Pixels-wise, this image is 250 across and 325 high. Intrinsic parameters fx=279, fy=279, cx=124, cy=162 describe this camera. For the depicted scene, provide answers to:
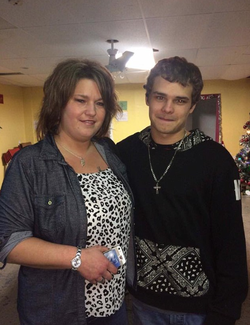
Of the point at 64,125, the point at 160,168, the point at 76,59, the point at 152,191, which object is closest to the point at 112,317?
the point at 152,191

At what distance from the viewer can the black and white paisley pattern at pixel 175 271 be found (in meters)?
1.15

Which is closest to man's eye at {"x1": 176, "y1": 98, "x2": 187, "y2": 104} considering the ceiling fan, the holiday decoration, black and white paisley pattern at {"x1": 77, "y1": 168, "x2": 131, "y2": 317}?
black and white paisley pattern at {"x1": 77, "y1": 168, "x2": 131, "y2": 317}

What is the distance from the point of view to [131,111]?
280 inches

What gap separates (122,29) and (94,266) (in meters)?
2.60

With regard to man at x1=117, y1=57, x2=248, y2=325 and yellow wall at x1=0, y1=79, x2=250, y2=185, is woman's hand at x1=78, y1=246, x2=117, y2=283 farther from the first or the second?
yellow wall at x1=0, y1=79, x2=250, y2=185

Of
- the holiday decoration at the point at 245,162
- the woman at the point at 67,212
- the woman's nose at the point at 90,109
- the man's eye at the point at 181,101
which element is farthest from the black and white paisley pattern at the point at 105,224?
the holiday decoration at the point at 245,162

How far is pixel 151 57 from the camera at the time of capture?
412 cm

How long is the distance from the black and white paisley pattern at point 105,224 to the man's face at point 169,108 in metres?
0.31

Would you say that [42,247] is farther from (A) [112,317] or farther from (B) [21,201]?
(A) [112,317]

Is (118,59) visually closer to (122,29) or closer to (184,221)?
(122,29)

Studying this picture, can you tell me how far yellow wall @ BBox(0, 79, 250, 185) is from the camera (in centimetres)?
649

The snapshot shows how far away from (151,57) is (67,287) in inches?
146

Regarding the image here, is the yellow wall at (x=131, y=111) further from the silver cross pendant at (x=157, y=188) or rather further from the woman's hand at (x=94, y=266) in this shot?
the woman's hand at (x=94, y=266)

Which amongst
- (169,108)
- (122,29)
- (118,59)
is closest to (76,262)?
(169,108)
